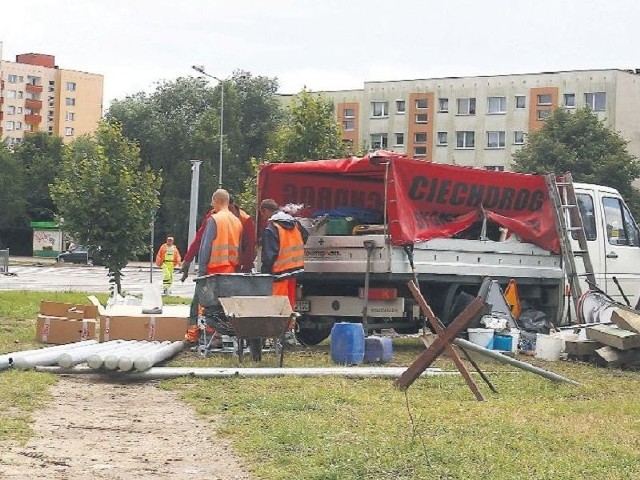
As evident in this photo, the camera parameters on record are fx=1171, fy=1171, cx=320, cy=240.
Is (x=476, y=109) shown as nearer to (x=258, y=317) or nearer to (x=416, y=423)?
(x=258, y=317)

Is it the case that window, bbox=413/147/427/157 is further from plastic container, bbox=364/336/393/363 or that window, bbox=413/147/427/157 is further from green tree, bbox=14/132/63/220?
plastic container, bbox=364/336/393/363

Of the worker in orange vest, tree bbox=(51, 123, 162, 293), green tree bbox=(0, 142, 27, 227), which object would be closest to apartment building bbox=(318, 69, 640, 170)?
green tree bbox=(0, 142, 27, 227)

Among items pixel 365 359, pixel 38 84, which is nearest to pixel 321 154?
pixel 365 359

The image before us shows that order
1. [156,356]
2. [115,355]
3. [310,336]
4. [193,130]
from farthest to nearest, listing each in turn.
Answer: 1. [193,130]
2. [310,336]
3. [156,356]
4. [115,355]

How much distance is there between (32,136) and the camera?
301 ft

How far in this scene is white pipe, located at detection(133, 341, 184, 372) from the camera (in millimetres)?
11406

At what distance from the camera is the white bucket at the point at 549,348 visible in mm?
14390

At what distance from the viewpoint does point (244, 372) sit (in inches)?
450

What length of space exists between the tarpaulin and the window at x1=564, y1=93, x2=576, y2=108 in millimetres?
66322

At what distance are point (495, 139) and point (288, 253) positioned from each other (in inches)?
2904

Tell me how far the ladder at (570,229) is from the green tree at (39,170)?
233 ft

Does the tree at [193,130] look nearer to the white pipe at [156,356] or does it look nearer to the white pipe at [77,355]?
the white pipe at [156,356]

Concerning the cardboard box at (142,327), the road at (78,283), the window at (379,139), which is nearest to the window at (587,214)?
the cardboard box at (142,327)

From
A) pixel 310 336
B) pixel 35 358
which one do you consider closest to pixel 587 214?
pixel 310 336
